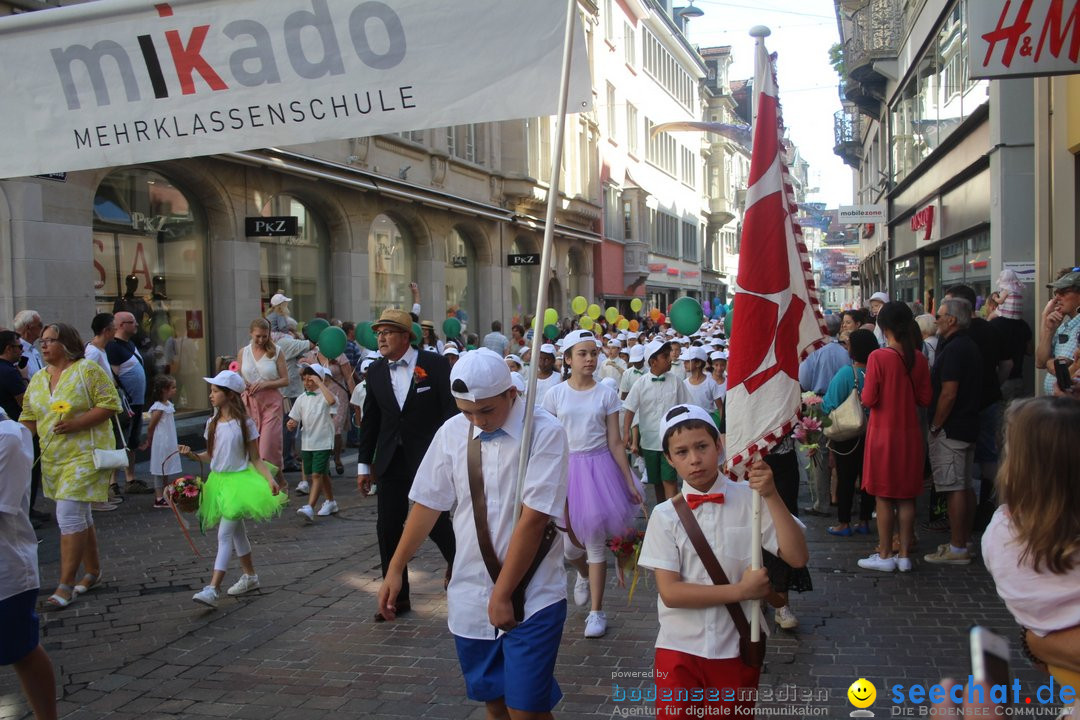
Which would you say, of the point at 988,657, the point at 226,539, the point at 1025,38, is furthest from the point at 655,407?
the point at 988,657

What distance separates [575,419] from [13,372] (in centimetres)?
550

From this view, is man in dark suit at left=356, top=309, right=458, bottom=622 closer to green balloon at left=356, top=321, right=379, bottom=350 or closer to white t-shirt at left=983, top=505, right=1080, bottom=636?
white t-shirt at left=983, top=505, right=1080, bottom=636

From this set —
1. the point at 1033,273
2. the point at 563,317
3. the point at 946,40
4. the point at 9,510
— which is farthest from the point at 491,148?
the point at 9,510

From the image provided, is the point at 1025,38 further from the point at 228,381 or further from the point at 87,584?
the point at 87,584

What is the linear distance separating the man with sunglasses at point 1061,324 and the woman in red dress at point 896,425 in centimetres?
93

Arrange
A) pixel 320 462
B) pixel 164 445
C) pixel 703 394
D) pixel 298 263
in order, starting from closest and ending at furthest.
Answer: pixel 703 394
pixel 320 462
pixel 164 445
pixel 298 263

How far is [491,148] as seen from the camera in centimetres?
2986

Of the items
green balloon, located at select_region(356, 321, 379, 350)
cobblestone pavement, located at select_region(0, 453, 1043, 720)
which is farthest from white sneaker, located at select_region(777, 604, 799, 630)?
green balloon, located at select_region(356, 321, 379, 350)

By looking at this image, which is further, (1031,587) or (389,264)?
(389,264)

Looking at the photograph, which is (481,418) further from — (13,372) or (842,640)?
(13,372)

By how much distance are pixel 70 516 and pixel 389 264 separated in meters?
17.6

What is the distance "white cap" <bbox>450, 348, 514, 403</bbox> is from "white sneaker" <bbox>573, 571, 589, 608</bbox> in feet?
10.3

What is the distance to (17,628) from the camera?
4.31 metres

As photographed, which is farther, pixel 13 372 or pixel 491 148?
pixel 491 148
